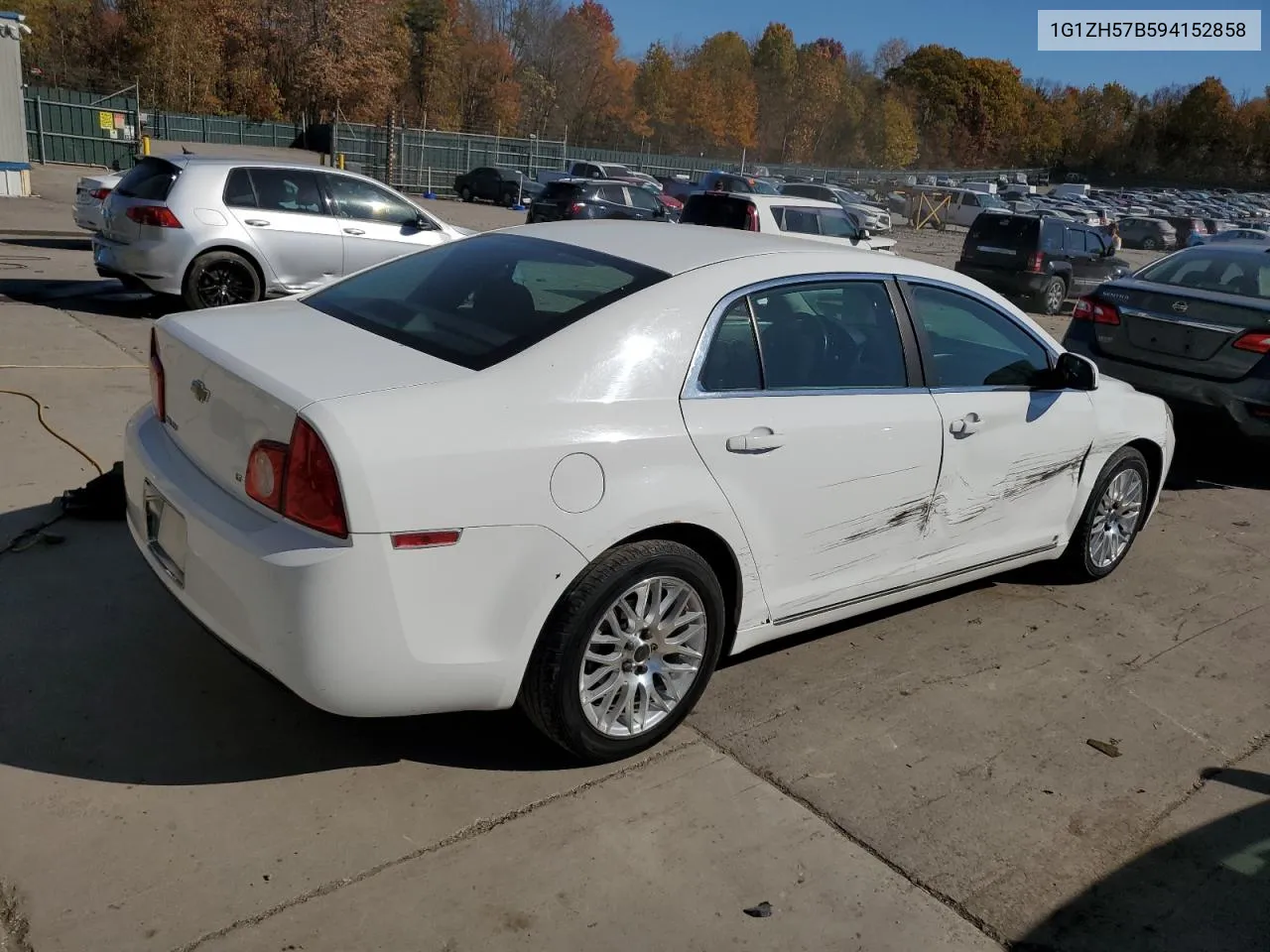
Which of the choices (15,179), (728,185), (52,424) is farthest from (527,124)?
(52,424)

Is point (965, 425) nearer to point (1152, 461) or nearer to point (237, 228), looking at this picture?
point (1152, 461)

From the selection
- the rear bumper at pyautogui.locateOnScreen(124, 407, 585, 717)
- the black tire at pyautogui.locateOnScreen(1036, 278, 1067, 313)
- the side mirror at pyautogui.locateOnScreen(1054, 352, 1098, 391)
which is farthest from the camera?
the black tire at pyautogui.locateOnScreen(1036, 278, 1067, 313)

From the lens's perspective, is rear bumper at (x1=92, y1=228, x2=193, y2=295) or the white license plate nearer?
the white license plate

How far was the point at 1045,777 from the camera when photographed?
3562 millimetres

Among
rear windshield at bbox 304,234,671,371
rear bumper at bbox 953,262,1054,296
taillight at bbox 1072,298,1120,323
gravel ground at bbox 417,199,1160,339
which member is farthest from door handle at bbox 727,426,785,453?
gravel ground at bbox 417,199,1160,339

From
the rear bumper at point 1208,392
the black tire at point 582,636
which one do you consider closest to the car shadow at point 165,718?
the black tire at point 582,636

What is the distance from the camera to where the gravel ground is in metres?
27.4

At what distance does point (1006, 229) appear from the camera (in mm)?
18375

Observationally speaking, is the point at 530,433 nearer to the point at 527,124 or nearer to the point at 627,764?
the point at 627,764

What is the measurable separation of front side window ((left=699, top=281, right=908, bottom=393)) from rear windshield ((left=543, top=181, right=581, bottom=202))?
816 inches

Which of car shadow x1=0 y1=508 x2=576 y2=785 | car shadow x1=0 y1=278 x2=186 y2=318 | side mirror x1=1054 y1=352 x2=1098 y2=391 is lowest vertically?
car shadow x1=0 y1=508 x2=576 y2=785

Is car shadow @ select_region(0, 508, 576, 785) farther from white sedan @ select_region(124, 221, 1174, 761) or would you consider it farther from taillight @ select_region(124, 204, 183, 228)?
taillight @ select_region(124, 204, 183, 228)

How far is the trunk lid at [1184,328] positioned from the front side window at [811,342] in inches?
167

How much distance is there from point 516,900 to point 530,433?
1215mm
